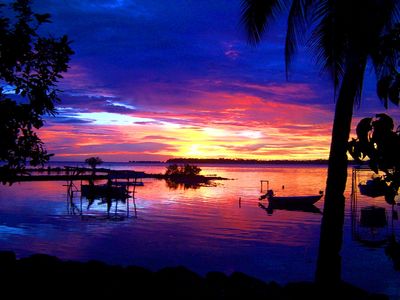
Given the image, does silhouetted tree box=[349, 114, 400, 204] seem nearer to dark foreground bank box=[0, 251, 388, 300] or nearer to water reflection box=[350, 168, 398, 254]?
dark foreground bank box=[0, 251, 388, 300]

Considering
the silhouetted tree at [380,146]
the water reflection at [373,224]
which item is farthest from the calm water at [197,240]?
the silhouetted tree at [380,146]

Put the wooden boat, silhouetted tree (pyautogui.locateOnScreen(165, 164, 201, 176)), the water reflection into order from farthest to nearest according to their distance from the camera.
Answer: silhouetted tree (pyautogui.locateOnScreen(165, 164, 201, 176)), the wooden boat, the water reflection

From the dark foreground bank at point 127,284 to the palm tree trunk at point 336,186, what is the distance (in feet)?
1.70

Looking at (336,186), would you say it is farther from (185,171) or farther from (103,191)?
(185,171)

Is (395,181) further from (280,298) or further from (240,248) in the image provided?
(240,248)

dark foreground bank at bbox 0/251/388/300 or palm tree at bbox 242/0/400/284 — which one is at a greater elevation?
palm tree at bbox 242/0/400/284

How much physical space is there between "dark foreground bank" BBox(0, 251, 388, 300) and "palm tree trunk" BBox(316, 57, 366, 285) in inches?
20.4

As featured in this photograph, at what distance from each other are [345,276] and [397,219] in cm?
1811

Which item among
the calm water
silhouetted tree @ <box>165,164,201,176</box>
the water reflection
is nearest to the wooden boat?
the calm water

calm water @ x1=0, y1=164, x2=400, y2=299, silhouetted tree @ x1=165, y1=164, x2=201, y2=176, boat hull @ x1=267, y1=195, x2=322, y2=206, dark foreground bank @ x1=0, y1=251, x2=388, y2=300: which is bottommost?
calm water @ x1=0, y1=164, x2=400, y2=299

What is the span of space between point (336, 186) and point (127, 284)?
16.9 feet

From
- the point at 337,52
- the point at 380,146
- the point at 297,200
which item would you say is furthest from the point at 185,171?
the point at 380,146

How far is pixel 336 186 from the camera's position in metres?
8.90

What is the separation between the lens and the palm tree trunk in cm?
887
